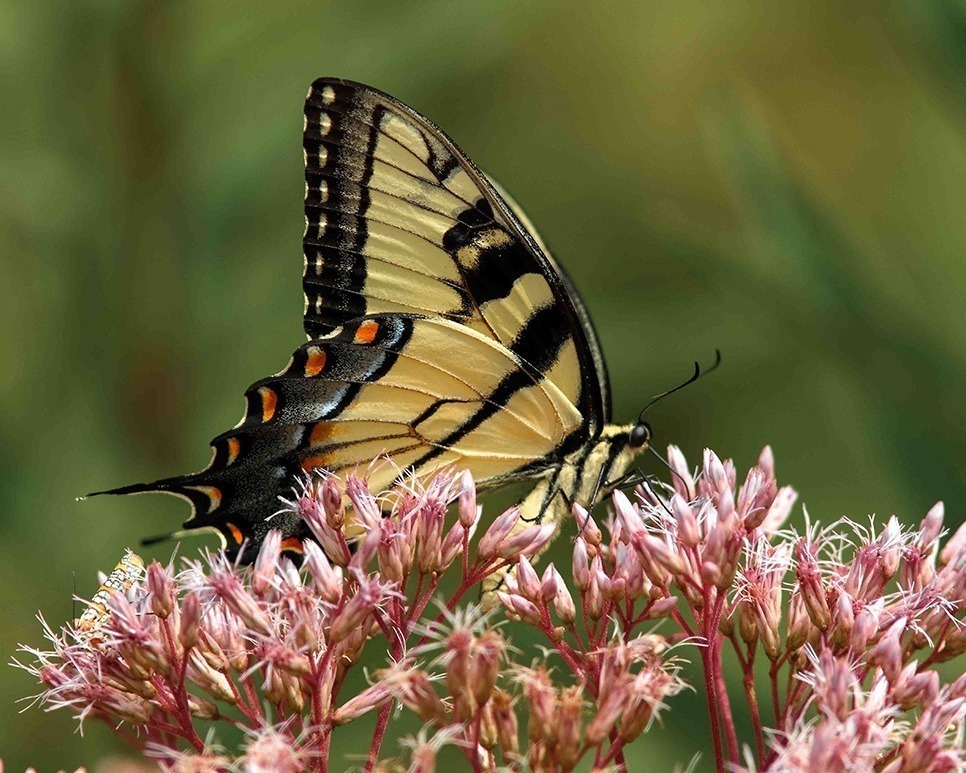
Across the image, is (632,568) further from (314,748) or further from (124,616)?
(124,616)

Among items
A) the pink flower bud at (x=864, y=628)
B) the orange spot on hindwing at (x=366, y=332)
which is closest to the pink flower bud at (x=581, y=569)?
the pink flower bud at (x=864, y=628)

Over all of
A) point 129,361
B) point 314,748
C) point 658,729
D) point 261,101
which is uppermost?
point 261,101

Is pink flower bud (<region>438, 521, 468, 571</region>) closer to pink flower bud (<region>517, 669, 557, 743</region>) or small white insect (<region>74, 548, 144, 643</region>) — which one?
pink flower bud (<region>517, 669, 557, 743</region>)

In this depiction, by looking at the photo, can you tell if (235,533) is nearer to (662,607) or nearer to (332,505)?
(332,505)

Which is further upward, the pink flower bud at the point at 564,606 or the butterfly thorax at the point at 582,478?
the butterfly thorax at the point at 582,478

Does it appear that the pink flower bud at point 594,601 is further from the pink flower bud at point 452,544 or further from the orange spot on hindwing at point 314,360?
the orange spot on hindwing at point 314,360

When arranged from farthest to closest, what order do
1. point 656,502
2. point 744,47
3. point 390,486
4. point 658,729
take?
point 744,47, point 658,729, point 390,486, point 656,502

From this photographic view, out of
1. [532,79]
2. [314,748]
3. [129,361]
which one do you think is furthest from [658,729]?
[532,79]
